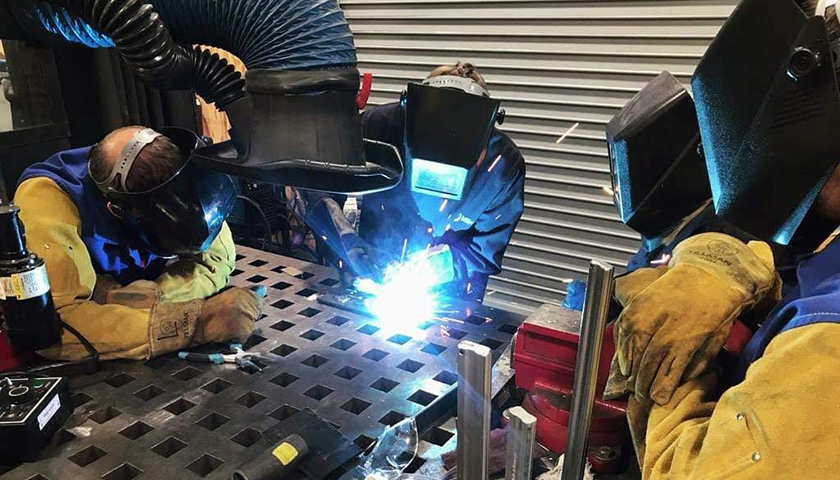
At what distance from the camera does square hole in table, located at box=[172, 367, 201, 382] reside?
153 cm

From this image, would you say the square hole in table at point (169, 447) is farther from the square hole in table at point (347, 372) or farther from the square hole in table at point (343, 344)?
the square hole in table at point (343, 344)

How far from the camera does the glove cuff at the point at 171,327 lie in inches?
63.5

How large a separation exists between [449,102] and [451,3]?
1473 millimetres

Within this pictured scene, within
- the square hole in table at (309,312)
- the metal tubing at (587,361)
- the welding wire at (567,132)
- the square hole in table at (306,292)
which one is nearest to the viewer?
the metal tubing at (587,361)

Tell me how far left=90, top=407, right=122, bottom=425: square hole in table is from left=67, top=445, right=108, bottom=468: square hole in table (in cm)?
10

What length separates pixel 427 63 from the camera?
10.6ft

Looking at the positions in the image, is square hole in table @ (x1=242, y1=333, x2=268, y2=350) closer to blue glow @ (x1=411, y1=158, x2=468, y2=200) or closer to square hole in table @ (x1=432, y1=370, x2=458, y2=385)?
square hole in table @ (x1=432, y1=370, x2=458, y2=385)

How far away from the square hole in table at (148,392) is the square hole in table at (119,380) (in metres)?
0.08

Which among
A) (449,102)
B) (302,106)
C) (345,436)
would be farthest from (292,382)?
(449,102)

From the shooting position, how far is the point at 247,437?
4.16 feet

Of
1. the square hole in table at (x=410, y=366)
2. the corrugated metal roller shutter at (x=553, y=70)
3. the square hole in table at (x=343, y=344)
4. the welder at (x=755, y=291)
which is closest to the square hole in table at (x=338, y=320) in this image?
the square hole in table at (x=343, y=344)

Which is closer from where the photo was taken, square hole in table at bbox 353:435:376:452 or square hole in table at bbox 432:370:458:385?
square hole in table at bbox 353:435:376:452

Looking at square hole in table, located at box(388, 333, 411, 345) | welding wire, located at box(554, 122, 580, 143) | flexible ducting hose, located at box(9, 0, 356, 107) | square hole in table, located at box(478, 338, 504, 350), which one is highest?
flexible ducting hose, located at box(9, 0, 356, 107)

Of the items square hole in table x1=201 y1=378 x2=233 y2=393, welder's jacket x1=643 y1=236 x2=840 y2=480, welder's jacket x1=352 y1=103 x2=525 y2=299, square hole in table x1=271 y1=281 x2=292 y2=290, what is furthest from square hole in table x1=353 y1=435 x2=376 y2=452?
welder's jacket x1=352 y1=103 x2=525 y2=299
